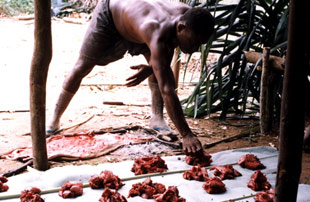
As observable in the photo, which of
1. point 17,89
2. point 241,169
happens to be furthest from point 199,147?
point 17,89

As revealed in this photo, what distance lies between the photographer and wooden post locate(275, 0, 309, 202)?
1053 mm

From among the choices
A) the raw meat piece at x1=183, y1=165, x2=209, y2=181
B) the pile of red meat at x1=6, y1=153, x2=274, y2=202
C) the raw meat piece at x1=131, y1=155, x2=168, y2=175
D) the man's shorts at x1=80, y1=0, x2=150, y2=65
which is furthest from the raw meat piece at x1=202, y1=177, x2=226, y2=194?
the man's shorts at x1=80, y1=0, x2=150, y2=65

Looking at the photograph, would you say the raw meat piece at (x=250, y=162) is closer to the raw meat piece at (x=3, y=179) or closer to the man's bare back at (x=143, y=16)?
the man's bare back at (x=143, y=16)

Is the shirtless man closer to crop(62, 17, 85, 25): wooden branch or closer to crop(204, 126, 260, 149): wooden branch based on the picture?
crop(204, 126, 260, 149): wooden branch

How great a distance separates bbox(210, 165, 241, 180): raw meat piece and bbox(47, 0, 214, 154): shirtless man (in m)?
0.19

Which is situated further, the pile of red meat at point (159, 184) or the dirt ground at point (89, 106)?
the dirt ground at point (89, 106)

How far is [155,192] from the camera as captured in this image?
78.6 inches

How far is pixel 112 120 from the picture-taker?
378 centimetres

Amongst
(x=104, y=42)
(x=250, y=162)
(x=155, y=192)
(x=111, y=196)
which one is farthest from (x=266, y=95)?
(x=111, y=196)

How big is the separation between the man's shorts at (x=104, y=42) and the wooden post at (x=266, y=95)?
1.07m

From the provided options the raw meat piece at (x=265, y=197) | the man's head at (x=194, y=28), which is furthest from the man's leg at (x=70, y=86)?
the raw meat piece at (x=265, y=197)

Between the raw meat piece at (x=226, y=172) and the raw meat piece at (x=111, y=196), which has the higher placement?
the raw meat piece at (x=111, y=196)

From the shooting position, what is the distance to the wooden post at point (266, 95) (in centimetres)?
308

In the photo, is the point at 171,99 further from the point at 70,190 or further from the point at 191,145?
the point at 70,190
